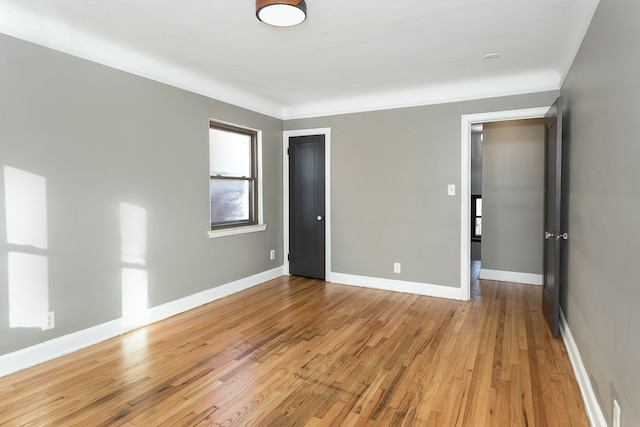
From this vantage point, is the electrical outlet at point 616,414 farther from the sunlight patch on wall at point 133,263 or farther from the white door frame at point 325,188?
the white door frame at point 325,188

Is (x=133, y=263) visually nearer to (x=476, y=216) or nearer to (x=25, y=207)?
(x=25, y=207)

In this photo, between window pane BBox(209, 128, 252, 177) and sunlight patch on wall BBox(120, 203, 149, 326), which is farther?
window pane BBox(209, 128, 252, 177)

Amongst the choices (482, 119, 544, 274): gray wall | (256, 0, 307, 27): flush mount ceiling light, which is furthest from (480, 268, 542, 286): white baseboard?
(256, 0, 307, 27): flush mount ceiling light

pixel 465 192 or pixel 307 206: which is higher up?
pixel 465 192

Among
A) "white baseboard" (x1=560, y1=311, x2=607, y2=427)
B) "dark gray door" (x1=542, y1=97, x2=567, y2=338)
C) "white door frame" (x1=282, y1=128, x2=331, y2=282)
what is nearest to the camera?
"white baseboard" (x1=560, y1=311, x2=607, y2=427)

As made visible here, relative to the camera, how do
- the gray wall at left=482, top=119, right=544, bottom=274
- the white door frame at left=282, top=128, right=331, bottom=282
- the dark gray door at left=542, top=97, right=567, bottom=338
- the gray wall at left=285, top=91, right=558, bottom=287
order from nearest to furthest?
the dark gray door at left=542, top=97, right=567, bottom=338 → the gray wall at left=285, top=91, right=558, bottom=287 → the gray wall at left=482, top=119, right=544, bottom=274 → the white door frame at left=282, top=128, right=331, bottom=282

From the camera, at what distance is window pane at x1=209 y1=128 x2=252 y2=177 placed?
439cm

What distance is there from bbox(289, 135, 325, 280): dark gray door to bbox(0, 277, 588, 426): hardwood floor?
1.46 m

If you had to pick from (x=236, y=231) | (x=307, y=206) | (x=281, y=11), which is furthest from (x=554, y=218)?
(x=236, y=231)

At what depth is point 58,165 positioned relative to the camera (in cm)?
280

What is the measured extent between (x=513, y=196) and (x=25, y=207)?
540cm

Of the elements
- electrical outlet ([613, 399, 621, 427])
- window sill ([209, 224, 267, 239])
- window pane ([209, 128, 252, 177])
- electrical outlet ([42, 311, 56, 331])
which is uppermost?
window pane ([209, 128, 252, 177])

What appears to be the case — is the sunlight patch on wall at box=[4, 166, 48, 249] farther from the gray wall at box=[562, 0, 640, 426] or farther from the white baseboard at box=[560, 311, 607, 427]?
the white baseboard at box=[560, 311, 607, 427]

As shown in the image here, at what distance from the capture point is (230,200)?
15.5ft
